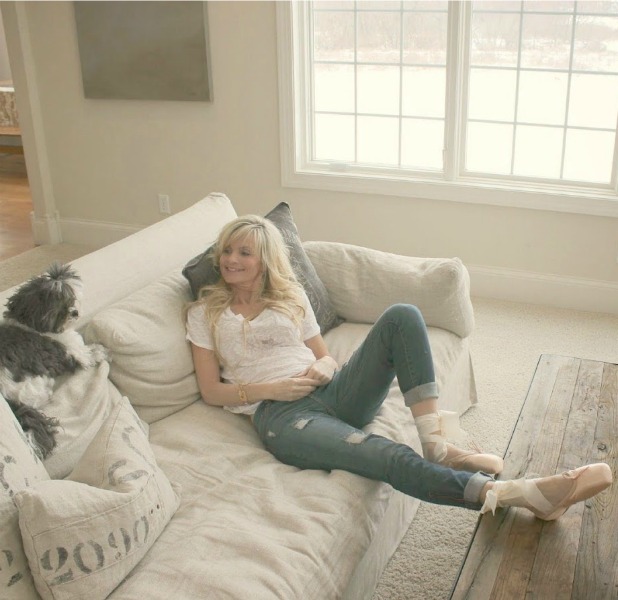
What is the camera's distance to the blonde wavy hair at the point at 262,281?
246cm

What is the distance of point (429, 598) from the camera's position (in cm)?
226

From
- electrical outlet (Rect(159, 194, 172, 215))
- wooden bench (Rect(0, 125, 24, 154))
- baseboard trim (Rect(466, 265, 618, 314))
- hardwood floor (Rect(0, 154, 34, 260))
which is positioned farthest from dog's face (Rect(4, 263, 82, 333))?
wooden bench (Rect(0, 125, 24, 154))

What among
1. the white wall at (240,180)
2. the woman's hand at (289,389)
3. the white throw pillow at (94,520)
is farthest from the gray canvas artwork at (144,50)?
the white throw pillow at (94,520)

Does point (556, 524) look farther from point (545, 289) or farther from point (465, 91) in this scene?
point (465, 91)

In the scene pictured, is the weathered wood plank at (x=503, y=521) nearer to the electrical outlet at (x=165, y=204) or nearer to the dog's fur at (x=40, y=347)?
the dog's fur at (x=40, y=347)

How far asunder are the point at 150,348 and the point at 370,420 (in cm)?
68

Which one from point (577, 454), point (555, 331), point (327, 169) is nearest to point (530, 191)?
point (555, 331)

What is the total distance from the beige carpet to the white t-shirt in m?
0.65

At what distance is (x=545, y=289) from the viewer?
14.0 feet

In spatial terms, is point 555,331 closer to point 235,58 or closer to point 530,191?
point 530,191

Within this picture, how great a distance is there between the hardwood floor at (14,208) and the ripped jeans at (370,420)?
11.7 ft

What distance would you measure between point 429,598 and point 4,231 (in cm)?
455

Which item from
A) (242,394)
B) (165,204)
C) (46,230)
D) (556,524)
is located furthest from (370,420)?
(46,230)

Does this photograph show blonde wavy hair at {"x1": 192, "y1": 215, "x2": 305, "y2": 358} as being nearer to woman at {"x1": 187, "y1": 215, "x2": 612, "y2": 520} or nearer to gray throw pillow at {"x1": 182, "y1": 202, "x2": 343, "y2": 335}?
woman at {"x1": 187, "y1": 215, "x2": 612, "y2": 520}
